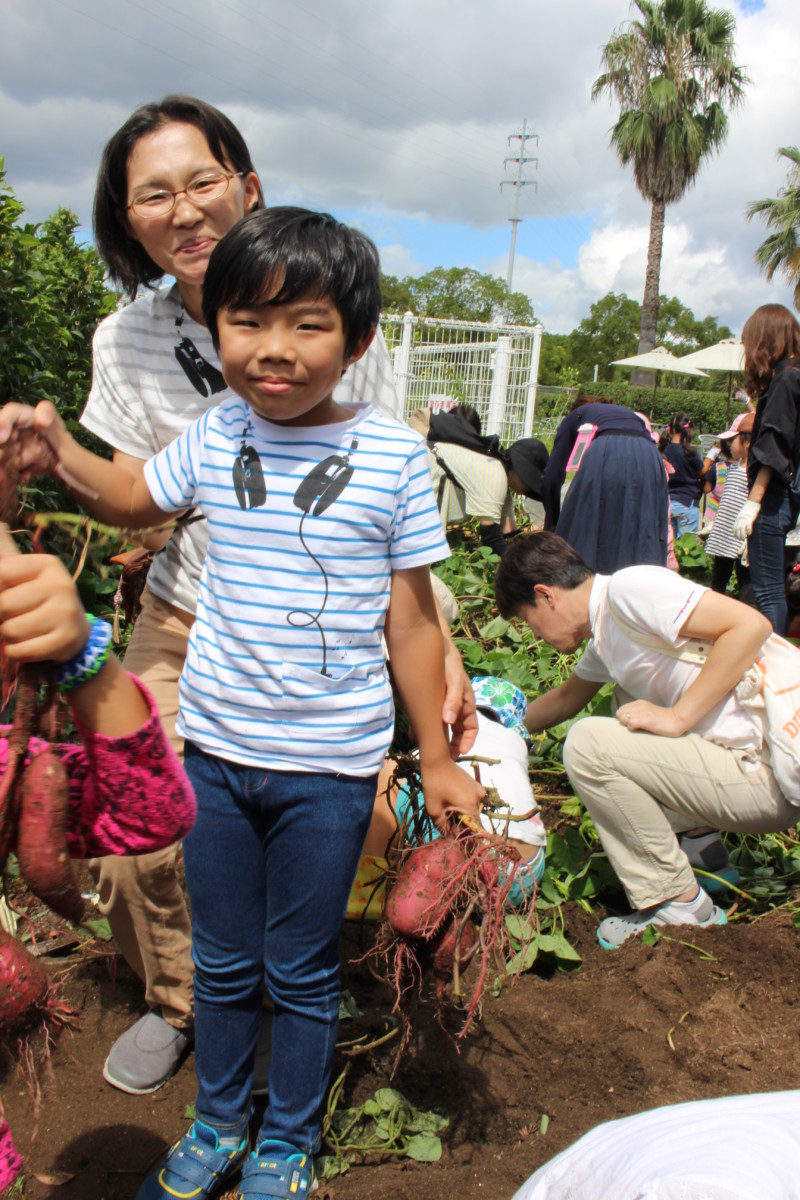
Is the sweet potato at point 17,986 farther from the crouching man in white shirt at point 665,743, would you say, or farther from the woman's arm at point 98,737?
the crouching man in white shirt at point 665,743

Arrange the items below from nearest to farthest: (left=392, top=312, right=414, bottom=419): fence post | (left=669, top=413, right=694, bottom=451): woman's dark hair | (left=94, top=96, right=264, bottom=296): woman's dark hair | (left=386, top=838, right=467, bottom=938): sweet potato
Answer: (left=386, top=838, right=467, bottom=938): sweet potato, (left=94, top=96, right=264, bottom=296): woman's dark hair, (left=669, top=413, right=694, bottom=451): woman's dark hair, (left=392, top=312, right=414, bottom=419): fence post

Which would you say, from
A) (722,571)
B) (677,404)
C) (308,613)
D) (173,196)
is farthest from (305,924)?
(677,404)

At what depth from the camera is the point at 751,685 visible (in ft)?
8.60

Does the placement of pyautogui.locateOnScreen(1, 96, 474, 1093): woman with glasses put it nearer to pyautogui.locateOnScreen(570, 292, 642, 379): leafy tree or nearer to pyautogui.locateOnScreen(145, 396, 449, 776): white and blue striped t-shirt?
pyautogui.locateOnScreen(145, 396, 449, 776): white and blue striped t-shirt

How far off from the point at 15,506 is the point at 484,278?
60.1 meters

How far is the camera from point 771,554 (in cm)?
500

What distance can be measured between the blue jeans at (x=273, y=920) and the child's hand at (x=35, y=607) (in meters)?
0.63

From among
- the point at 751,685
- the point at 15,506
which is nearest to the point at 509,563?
the point at 751,685

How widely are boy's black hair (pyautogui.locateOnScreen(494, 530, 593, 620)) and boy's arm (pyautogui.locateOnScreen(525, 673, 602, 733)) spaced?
35 centimetres

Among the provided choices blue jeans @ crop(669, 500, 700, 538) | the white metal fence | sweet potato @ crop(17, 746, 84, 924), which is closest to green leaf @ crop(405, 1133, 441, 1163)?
sweet potato @ crop(17, 746, 84, 924)

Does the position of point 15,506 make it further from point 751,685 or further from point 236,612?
point 751,685

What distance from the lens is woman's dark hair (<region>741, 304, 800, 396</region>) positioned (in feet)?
15.3

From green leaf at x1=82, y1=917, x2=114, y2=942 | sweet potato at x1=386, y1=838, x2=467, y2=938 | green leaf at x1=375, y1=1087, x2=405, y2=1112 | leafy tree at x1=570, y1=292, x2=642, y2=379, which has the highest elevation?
leafy tree at x1=570, y1=292, x2=642, y2=379

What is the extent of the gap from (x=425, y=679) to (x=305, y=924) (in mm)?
464
